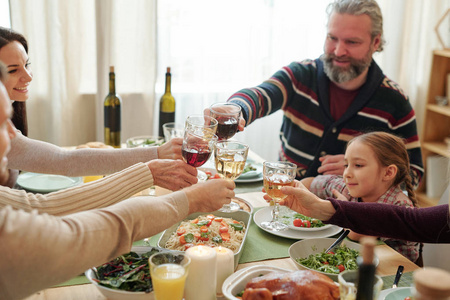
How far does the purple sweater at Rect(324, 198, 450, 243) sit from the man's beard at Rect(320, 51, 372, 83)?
1.07 meters

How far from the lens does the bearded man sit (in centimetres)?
245

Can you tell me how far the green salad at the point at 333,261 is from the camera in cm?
138

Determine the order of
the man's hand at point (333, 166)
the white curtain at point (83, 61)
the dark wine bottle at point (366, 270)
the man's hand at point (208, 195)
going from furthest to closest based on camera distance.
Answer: the white curtain at point (83, 61)
the man's hand at point (333, 166)
the man's hand at point (208, 195)
the dark wine bottle at point (366, 270)

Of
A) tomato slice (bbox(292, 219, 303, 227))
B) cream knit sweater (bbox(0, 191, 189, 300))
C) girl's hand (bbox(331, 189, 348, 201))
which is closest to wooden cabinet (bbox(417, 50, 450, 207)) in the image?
girl's hand (bbox(331, 189, 348, 201))

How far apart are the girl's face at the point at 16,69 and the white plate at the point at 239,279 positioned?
136 centimetres

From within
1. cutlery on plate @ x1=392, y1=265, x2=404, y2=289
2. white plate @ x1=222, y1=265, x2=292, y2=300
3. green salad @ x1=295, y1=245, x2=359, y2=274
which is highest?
white plate @ x1=222, y1=265, x2=292, y2=300

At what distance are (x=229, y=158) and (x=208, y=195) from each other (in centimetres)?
21

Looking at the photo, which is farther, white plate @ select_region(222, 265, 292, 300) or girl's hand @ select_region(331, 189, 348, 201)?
girl's hand @ select_region(331, 189, 348, 201)

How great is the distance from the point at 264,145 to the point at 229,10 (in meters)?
1.15

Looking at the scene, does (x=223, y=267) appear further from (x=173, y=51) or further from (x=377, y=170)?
(x=173, y=51)

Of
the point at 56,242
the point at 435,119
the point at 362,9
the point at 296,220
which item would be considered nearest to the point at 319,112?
the point at 362,9

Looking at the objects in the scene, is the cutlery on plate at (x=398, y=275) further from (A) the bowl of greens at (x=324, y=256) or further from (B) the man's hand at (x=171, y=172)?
(B) the man's hand at (x=171, y=172)

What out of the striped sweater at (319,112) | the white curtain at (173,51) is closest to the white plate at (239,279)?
the striped sweater at (319,112)

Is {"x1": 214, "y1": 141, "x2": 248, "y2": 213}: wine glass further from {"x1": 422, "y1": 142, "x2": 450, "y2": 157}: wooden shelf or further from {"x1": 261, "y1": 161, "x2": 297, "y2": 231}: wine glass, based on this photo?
{"x1": 422, "y1": 142, "x2": 450, "y2": 157}: wooden shelf
